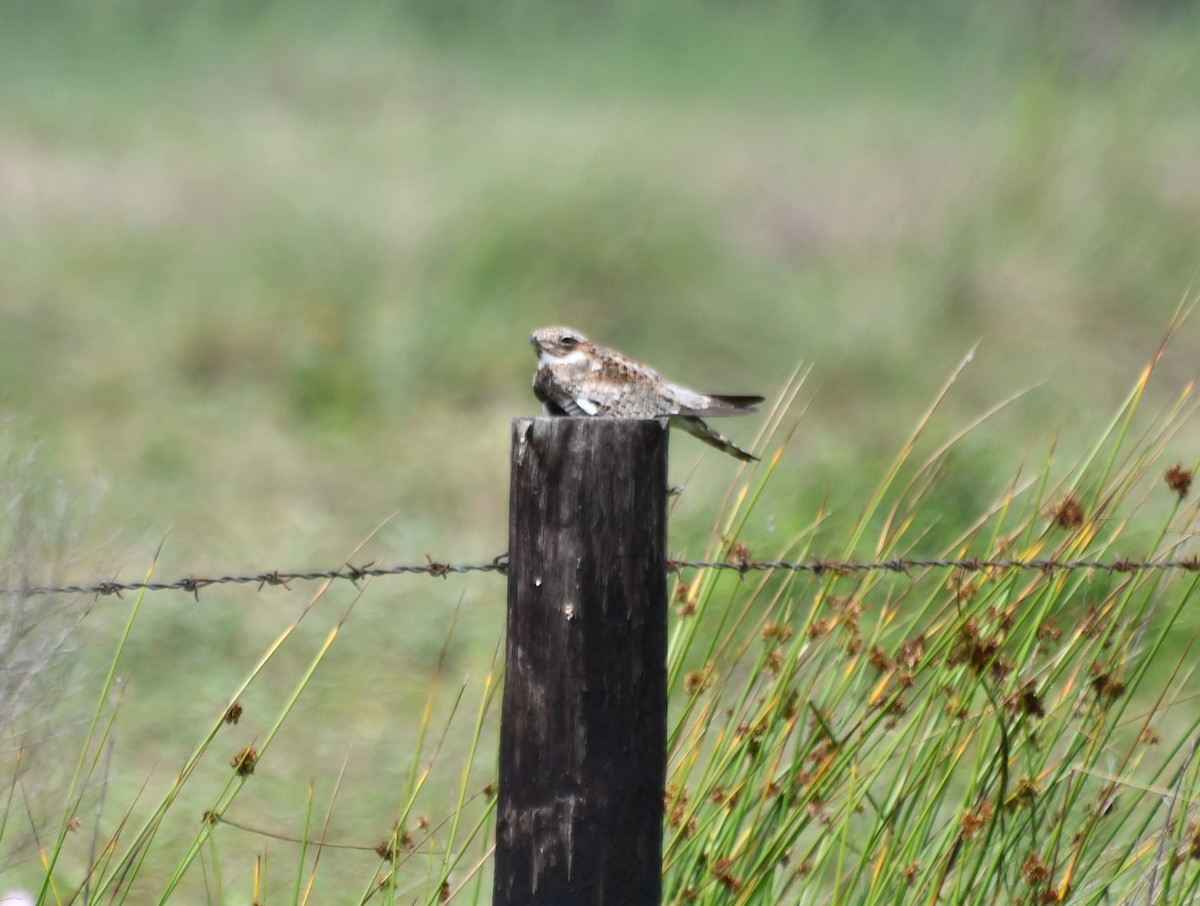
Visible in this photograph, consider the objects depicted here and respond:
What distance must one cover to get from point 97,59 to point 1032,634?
18372 mm

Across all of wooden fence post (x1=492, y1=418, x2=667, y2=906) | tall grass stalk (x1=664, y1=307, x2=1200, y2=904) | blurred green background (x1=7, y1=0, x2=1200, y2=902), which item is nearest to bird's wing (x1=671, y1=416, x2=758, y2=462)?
tall grass stalk (x1=664, y1=307, x2=1200, y2=904)

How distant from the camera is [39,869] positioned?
5.02 m

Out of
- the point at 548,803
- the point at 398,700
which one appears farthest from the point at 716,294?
the point at 548,803

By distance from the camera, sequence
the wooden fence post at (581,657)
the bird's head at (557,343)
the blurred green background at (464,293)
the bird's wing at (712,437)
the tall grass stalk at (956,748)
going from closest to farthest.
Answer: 1. the wooden fence post at (581,657)
2. the tall grass stalk at (956,748)
3. the bird's wing at (712,437)
4. the bird's head at (557,343)
5. the blurred green background at (464,293)

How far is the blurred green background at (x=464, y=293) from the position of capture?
7496mm

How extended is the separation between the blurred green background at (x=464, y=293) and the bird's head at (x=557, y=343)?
246 cm

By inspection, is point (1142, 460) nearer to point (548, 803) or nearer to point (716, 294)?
point (548, 803)

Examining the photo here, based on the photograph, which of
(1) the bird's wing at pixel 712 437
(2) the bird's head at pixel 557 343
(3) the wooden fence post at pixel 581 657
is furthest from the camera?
(2) the bird's head at pixel 557 343

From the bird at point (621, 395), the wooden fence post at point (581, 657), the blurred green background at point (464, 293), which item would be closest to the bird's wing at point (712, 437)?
the bird at point (621, 395)

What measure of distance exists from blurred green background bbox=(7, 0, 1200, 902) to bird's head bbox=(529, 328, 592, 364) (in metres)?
2.46

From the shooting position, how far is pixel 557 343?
3.69 m

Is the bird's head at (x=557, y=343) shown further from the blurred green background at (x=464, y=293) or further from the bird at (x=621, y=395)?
the blurred green background at (x=464, y=293)

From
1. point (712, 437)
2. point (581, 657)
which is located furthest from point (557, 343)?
point (581, 657)

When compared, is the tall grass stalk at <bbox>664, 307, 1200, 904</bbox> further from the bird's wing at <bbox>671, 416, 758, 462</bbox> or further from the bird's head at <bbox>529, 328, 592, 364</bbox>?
the bird's head at <bbox>529, 328, 592, 364</bbox>
